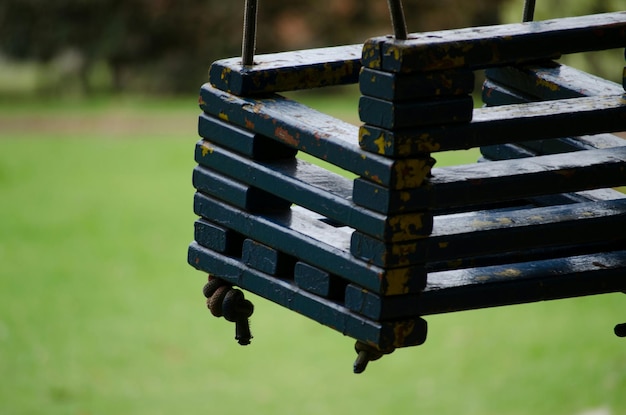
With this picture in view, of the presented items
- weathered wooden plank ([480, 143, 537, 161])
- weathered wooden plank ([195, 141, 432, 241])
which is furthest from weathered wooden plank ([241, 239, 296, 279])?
weathered wooden plank ([480, 143, 537, 161])

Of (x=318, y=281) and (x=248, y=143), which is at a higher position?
(x=248, y=143)

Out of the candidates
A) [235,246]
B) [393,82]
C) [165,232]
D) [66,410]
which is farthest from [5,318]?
[393,82]

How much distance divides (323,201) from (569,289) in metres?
0.52

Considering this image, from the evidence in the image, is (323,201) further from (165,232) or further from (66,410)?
(165,232)

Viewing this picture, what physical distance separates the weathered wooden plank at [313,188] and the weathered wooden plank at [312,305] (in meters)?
0.17

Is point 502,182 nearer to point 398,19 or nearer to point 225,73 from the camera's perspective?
point 398,19

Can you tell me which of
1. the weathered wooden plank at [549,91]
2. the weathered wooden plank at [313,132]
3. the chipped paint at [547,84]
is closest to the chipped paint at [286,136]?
the weathered wooden plank at [313,132]

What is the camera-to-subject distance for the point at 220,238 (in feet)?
8.13

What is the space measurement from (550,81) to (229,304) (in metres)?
0.90

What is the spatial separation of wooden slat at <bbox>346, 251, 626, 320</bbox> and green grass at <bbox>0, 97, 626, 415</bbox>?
4.60 meters

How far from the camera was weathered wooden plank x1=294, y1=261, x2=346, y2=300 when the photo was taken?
7.22 feet

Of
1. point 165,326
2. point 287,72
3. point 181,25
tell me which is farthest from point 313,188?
point 181,25

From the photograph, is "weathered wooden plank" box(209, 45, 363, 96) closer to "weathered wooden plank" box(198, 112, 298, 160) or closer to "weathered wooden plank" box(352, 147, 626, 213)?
"weathered wooden plank" box(198, 112, 298, 160)

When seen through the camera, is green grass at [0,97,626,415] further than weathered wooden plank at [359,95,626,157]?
Yes
